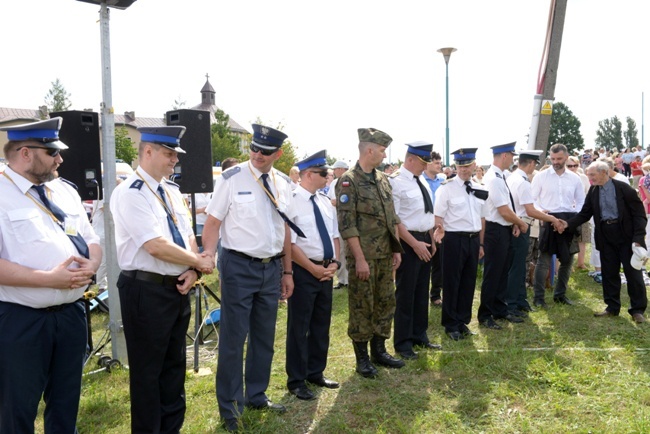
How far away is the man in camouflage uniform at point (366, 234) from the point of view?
4715 mm

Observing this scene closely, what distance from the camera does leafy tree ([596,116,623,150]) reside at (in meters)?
86.0

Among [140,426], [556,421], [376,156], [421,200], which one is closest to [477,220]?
[421,200]

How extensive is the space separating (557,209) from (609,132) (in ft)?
305

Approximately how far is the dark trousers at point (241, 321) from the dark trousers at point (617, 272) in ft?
14.7

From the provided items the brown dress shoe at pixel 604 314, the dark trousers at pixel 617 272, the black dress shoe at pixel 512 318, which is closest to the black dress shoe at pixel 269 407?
the black dress shoe at pixel 512 318

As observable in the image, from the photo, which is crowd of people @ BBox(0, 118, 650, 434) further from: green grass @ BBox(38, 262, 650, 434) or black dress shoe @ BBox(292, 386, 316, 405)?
green grass @ BBox(38, 262, 650, 434)

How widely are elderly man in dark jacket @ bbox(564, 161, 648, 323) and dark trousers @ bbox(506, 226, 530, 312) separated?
34.9 inches

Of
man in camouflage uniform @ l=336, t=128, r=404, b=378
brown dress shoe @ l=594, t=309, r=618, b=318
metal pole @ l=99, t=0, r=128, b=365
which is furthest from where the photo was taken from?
brown dress shoe @ l=594, t=309, r=618, b=318

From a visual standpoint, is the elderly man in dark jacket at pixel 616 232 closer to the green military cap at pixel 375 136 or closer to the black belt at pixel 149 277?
the green military cap at pixel 375 136

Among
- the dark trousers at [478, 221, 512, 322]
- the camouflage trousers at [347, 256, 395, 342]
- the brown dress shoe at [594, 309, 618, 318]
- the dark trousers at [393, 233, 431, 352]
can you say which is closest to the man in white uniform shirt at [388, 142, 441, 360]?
the dark trousers at [393, 233, 431, 352]

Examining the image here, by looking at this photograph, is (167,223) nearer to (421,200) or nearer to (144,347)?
(144,347)

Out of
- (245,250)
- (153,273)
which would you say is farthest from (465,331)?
(153,273)

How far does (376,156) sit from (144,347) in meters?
2.60

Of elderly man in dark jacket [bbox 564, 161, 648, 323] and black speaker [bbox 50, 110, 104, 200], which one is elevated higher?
black speaker [bbox 50, 110, 104, 200]
